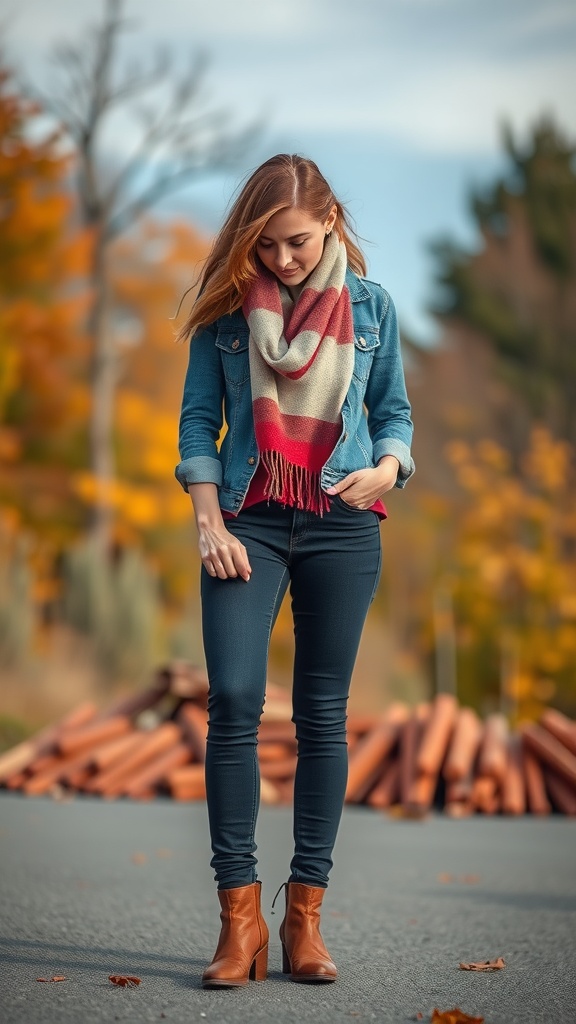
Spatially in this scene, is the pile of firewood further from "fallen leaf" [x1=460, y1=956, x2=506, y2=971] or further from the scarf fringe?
the scarf fringe

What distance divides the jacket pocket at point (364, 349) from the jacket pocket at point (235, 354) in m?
0.28

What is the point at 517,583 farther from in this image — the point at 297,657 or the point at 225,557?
the point at 225,557

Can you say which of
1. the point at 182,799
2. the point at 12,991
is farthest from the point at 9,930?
the point at 182,799

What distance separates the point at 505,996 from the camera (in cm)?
300

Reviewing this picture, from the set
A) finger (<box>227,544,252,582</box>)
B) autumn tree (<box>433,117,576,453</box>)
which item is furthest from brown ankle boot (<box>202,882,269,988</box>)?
autumn tree (<box>433,117,576,453</box>)

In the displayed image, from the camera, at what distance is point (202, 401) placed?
10.9 feet

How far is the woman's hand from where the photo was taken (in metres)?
3.09

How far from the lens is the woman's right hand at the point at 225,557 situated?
3.09 m

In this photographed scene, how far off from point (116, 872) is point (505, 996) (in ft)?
8.56

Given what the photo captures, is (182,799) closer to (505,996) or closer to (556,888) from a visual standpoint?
(556,888)

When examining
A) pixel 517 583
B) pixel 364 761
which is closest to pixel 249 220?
pixel 364 761

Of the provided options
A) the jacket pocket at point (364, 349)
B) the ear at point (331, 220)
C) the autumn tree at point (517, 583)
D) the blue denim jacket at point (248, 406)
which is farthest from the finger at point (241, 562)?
the autumn tree at point (517, 583)

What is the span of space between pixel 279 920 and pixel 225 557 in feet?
5.71

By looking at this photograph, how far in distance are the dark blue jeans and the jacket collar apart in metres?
0.55
